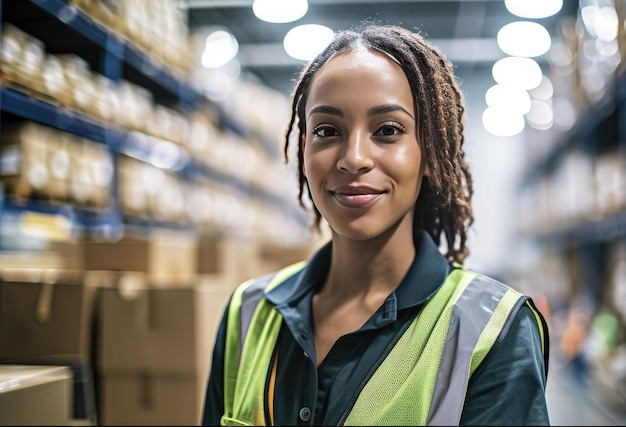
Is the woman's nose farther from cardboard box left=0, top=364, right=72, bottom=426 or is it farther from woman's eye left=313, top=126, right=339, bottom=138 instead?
cardboard box left=0, top=364, right=72, bottom=426

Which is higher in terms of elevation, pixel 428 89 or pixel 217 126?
pixel 217 126

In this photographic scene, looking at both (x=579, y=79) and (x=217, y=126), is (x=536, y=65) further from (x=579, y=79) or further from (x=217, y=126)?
(x=217, y=126)

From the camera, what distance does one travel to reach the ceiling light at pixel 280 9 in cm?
141

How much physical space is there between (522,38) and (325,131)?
0.78 meters

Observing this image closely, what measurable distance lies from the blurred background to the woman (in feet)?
0.36

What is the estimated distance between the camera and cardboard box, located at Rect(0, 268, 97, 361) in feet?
6.20

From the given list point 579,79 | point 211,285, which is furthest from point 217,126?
point 211,285

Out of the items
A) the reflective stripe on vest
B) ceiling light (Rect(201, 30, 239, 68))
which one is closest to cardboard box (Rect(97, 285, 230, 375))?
the reflective stripe on vest

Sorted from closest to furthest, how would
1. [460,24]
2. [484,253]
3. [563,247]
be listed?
[484,253], [460,24], [563,247]

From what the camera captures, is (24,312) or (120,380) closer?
(24,312)

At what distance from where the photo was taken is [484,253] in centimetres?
133

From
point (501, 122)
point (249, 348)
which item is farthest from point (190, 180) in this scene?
point (249, 348)

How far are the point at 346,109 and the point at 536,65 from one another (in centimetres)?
104

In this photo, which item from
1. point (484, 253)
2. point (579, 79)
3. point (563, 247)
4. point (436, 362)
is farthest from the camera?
point (563, 247)
